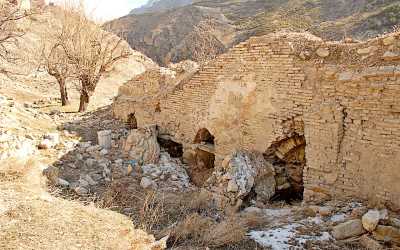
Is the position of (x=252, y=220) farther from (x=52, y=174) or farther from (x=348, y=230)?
(x=52, y=174)

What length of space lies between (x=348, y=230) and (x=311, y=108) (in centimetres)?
214

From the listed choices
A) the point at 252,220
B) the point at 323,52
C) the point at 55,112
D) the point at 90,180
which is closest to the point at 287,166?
the point at 252,220

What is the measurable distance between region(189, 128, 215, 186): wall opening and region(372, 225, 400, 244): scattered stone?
4059mm

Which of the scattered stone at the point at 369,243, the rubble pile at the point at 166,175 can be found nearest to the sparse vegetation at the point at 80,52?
the rubble pile at the point at 166,175

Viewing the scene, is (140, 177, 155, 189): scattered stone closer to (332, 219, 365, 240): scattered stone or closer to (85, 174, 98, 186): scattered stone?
(85, 174, 98, 186): scattered stone

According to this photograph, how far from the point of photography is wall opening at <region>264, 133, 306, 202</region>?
7102 millimetres

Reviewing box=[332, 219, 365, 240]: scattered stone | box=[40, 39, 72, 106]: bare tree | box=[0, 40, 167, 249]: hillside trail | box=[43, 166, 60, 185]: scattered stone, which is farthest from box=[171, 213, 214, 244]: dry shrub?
box=[40, 39, 72, 106]: bare tree

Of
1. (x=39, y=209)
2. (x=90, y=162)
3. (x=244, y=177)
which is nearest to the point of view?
(x=39, y=209)

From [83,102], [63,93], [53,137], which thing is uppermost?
[63,93]

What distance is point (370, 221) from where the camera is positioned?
4.95m

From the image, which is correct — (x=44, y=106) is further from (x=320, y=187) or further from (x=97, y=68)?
(x=320, y=187)

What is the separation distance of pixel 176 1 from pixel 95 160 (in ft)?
205

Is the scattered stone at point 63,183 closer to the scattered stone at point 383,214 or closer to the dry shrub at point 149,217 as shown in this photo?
Result: the dry shrub at point 149,217

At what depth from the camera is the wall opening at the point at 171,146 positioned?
9562 millimetres
